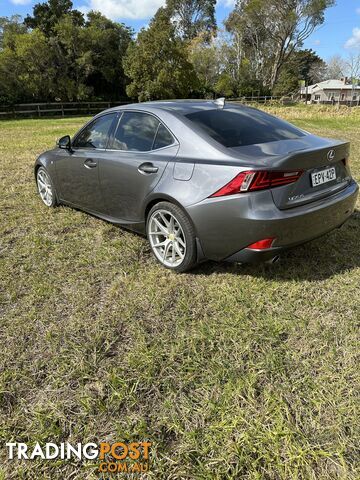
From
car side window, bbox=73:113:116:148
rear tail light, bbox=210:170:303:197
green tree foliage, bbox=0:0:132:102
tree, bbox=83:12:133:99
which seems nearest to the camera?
rear tail light, bbox=210:170:303:197

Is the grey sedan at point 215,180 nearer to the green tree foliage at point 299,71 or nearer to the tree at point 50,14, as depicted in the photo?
the tree at point 50,14

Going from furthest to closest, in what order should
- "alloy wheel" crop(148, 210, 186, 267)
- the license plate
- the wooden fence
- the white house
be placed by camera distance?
the white house
the wooden fence
"alloy wheel" crop(148, 210, 186, 267)
the license plate

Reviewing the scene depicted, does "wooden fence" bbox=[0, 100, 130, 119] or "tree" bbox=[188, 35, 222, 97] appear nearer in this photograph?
"wooden fence" bbox=[0, 100, 130, 119]

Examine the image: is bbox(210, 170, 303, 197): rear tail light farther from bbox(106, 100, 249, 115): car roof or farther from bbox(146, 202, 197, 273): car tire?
bbox(106, 100, 249, 115): car roof

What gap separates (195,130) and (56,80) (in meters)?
31.7

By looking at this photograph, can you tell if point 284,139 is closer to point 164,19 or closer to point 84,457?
point 84,457

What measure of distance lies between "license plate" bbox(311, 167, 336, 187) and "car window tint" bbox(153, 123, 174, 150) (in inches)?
46.6

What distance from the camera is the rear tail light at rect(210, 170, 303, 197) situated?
2.53 meters

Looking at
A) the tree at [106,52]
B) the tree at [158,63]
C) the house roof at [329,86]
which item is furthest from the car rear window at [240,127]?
the house roof at [329,86]

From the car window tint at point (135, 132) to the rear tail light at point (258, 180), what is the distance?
3.49 ft

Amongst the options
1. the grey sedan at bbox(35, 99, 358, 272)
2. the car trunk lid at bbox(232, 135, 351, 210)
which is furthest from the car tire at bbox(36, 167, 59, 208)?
the car trunk lid at bbox(232, 135, 351, 210)

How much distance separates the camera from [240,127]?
3.14 metres

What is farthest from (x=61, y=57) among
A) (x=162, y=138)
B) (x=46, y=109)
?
(x=162, y=138)

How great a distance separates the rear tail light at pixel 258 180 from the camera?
8.30 ft
